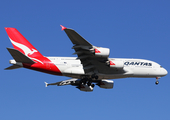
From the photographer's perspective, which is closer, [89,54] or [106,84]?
[89,54]

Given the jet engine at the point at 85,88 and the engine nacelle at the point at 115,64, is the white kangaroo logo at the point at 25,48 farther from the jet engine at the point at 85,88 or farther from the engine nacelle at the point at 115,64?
the engine nacelle at the point at 115,64

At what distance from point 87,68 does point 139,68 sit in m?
8.21

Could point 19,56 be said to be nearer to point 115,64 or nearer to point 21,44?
point 21,44

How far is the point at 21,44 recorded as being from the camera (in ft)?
124

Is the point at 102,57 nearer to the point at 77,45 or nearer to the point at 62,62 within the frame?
A: the point at 77,45

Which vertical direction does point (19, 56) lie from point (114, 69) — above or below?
above

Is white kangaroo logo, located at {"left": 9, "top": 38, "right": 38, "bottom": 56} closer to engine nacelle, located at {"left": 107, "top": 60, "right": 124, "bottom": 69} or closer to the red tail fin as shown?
the red tail fin

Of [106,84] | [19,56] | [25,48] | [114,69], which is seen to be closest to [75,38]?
[19,56]

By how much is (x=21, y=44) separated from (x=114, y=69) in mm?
13653

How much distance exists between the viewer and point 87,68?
3603 centimetres

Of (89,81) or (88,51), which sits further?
(89,81)

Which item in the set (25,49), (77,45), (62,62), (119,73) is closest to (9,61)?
(25,49)

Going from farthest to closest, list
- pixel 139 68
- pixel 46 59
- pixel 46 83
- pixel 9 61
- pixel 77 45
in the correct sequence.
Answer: pixel 46 83, pixel 139 68, pixel 46 59, pixel 9 61, pixel 77 45

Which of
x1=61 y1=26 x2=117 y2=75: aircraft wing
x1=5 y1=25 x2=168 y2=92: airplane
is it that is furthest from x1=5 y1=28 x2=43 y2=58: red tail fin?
x1=61 y1=26 x2=117 y2=75: aircraft wing
